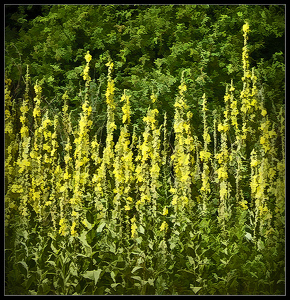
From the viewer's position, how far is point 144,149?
13.1 ft

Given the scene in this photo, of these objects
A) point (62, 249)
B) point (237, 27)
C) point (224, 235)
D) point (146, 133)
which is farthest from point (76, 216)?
point (237, 27)

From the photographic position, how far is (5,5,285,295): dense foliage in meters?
3.67

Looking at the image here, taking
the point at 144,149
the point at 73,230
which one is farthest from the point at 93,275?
the point at 144,149

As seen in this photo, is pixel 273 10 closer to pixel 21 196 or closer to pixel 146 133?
pixel 146 133

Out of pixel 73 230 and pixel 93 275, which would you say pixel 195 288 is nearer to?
pixel 93 275

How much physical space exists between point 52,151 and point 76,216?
2.19 feet

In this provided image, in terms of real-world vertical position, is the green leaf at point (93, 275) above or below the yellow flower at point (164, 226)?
below

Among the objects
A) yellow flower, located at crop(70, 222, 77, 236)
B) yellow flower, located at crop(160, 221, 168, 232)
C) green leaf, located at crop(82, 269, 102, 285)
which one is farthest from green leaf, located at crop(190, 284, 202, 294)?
yellow flower, located at crop(70, 222, 77, 236)

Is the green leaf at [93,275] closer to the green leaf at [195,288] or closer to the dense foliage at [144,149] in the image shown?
the dense foliage at [144,149]

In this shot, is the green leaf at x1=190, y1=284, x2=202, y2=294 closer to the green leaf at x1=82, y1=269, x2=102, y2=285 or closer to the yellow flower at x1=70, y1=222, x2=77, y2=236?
the green leaf at x1=82, y1=269, x2=102, y2=285

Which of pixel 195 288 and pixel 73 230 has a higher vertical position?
pixel 73 230

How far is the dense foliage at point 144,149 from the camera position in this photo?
367cm

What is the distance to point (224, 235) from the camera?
3928 mm

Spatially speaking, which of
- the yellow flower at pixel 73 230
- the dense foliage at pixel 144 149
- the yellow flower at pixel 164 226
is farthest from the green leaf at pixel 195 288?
the yellow flower at pixel 73 230
